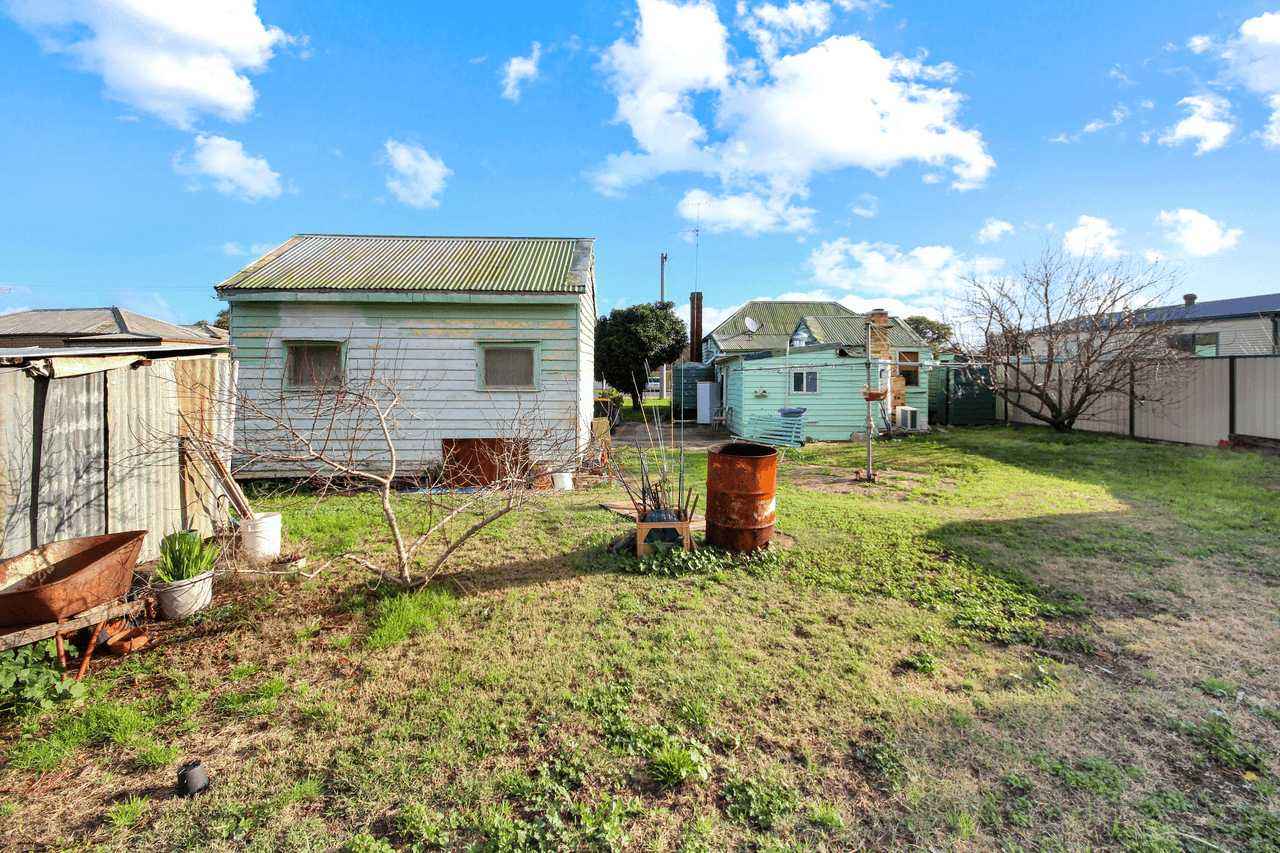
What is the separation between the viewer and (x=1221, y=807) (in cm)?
238

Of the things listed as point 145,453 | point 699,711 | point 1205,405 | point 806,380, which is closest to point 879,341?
point 806,380

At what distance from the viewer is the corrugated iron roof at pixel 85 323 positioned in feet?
38.4

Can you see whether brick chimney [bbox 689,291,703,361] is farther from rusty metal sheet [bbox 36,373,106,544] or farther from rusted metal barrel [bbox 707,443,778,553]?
rusty metal sheet [bbox 36,373,106,544]

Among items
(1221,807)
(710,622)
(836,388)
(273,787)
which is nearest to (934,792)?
(1221,807)

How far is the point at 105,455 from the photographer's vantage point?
4.34 meters

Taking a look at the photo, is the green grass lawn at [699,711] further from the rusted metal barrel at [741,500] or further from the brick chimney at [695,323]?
the brick chimney at [695,323]

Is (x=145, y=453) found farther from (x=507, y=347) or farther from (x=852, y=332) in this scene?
(x=852, y=332)

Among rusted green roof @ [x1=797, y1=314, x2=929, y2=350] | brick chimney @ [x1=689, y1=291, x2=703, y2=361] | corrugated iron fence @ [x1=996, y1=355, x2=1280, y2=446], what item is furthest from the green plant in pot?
brick chimney @ [x1=689, y1=291, x2=703, y2=361]

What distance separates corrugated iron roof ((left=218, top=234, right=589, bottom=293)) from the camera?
912 cm

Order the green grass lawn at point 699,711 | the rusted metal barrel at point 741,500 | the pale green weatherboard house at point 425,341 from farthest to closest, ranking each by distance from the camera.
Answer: the pale green weatherboard house at point 425,341 → the rusted metal barrel at point 741,500 → the green grass lawn at point 699,711

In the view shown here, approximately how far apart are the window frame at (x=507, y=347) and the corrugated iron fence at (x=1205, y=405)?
1371 cm

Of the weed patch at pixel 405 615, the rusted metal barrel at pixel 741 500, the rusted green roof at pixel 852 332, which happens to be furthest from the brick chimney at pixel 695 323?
the weed patch at pixel 405 615

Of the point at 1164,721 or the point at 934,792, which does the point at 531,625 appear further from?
the point at 1164,721

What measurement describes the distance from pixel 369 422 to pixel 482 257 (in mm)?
3845
